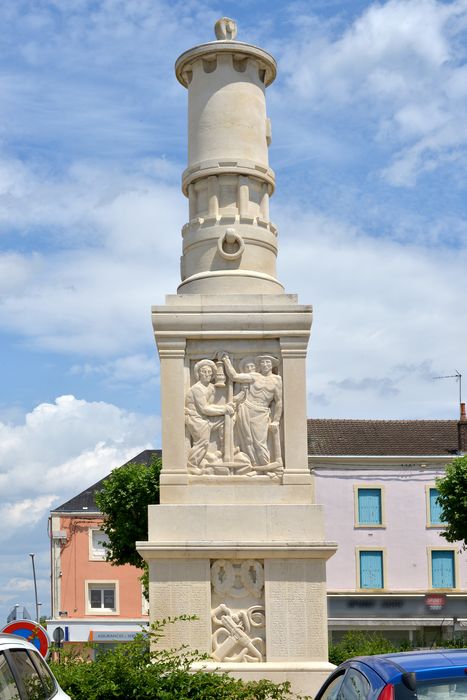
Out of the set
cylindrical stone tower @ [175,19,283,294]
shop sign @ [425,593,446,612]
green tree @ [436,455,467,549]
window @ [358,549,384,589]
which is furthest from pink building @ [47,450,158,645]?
cylindrical stone tower @ [175,19,283,294]

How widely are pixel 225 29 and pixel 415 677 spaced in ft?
45.6

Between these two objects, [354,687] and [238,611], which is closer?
[354,687]

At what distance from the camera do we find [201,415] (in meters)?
16.6

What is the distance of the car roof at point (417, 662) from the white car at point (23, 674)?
303 cm

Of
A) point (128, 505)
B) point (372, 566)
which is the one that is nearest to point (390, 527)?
point (372, 566)

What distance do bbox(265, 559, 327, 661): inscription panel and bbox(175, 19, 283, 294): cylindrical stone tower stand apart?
4245mm

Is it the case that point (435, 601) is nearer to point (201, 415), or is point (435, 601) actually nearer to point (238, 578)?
point (238, 578)

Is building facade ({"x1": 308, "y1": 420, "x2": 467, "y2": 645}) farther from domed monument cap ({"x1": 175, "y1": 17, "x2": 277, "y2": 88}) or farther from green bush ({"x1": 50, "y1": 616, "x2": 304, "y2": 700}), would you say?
green bush ({"x1": 50, "y1": 616, "x2": 304, "y2": 700})

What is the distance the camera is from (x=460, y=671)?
7035 millimetres

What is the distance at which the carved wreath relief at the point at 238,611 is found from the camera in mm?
15805

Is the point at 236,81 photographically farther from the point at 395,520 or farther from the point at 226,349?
the point at 395,520

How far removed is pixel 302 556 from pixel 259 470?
1375 millimetres

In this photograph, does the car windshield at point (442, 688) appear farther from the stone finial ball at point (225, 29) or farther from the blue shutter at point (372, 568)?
the blue shutter at point (372, 568)

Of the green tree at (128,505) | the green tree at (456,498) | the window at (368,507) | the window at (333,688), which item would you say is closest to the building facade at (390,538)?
the window at (368,507)
